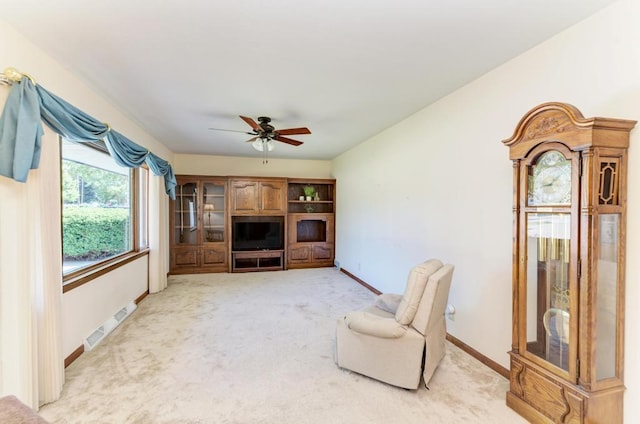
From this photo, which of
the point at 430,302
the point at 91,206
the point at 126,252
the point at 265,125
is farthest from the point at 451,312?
the point at 126,252

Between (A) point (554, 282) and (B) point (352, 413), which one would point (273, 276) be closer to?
(B) point (352, 413)

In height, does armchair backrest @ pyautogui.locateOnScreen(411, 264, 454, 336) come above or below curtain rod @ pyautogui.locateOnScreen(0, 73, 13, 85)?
below

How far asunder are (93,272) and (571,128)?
4.26 m

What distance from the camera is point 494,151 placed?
251 centimetres

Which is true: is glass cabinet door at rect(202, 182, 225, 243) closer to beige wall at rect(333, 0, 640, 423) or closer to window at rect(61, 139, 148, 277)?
window at rect(61, 139, 148, 277)

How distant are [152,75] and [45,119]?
0.90 metres

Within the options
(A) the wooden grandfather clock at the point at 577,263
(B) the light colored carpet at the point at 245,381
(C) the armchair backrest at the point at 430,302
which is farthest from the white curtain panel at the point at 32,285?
(A) the wooden grandfather clock at the point at 577,263

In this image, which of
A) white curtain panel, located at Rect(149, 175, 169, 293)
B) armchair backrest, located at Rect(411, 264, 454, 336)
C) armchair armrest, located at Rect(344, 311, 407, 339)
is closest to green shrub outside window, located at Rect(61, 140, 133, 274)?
white curtain panel, located at Rect(149, 175, 169, 293)

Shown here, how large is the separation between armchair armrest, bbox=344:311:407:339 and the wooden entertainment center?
4238 millimetres

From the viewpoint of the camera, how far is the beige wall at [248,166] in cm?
649

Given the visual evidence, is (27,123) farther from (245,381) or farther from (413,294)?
(413,294)

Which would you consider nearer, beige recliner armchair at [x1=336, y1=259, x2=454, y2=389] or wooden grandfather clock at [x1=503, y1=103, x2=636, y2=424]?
wooden grandfather clock at [x1=503, y1=103, x2=636, y2=424]

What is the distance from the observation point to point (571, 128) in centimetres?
161

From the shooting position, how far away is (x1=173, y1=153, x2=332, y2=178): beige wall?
6488mm
